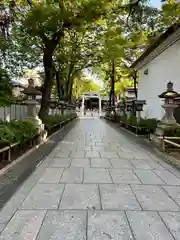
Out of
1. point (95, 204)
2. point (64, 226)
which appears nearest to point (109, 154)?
point (95, 204)

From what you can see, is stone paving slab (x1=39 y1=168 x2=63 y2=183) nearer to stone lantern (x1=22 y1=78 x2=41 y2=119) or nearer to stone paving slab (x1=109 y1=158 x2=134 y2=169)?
stone paving slab (x1=109 y1=158 x2=134 y2=169)

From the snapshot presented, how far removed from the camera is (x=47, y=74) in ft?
51.0

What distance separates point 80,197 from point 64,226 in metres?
1.13

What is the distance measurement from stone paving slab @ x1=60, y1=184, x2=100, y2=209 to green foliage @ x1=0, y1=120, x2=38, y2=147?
2.45 m

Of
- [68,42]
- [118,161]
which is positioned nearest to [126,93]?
[68,42]

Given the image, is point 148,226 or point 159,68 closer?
point 148,226

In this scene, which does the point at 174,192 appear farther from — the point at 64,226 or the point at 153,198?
the point at 64,226

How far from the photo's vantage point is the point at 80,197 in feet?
14.8

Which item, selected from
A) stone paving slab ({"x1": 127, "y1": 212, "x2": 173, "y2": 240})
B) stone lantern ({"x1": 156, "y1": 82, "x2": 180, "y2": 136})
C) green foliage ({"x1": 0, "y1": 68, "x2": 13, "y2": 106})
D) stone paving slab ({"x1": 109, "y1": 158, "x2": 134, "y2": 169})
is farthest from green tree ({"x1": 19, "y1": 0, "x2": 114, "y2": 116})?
stone paving slab ({"x1": 127, "y1": 212, "x2": 173, "y2": 240})

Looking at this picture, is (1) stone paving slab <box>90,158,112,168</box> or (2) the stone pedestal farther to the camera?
(2) the stone pedestal

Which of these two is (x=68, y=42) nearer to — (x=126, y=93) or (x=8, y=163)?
(x=8, y=163)

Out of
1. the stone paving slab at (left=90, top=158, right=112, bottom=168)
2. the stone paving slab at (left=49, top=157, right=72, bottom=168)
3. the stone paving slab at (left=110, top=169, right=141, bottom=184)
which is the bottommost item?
the stone paving slab at (left=110, top=169, right=141, bottom=184)

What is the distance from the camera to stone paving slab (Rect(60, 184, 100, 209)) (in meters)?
4.11

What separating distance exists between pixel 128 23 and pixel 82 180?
900cm
